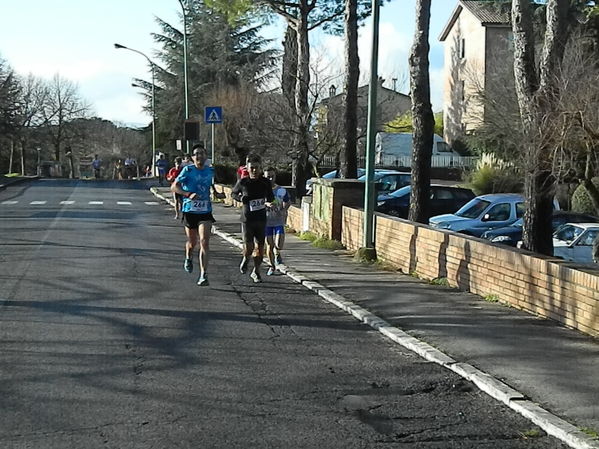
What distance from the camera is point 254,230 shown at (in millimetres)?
12992

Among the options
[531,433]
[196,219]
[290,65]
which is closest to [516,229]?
[196,219]

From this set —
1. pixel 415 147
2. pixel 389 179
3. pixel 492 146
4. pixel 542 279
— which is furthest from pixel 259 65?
pixel 542 279

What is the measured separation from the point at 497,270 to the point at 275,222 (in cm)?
381

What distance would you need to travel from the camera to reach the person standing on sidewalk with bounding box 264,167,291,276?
44.8ft

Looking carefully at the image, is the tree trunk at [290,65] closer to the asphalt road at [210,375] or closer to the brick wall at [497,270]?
the brick wall at [497,270]

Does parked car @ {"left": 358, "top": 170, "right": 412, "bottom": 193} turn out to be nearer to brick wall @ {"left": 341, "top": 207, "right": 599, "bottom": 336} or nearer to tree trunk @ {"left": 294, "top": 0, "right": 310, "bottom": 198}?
tree trunk @ {"left": 294, "top": 0, "right": 310, "bottom": 198}

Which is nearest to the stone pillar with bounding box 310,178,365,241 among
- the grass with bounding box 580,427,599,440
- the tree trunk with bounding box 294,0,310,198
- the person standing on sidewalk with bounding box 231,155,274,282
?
the person standing on sidewalk with bounding box 231,155,274,282

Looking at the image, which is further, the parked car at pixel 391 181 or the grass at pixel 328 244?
the parked car at pixel 391 181

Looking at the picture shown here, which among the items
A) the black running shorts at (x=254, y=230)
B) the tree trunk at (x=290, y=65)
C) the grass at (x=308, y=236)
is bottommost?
the grass at (x=308, y=236)

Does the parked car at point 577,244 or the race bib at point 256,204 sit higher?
the race bib at point 256,204

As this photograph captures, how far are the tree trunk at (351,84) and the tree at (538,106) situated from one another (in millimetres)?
8525

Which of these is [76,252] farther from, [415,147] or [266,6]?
[266,6]

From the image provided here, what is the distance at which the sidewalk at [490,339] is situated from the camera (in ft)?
22.2

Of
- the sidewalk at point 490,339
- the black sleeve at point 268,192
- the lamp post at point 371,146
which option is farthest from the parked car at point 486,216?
the black sleeve at point 268,192
